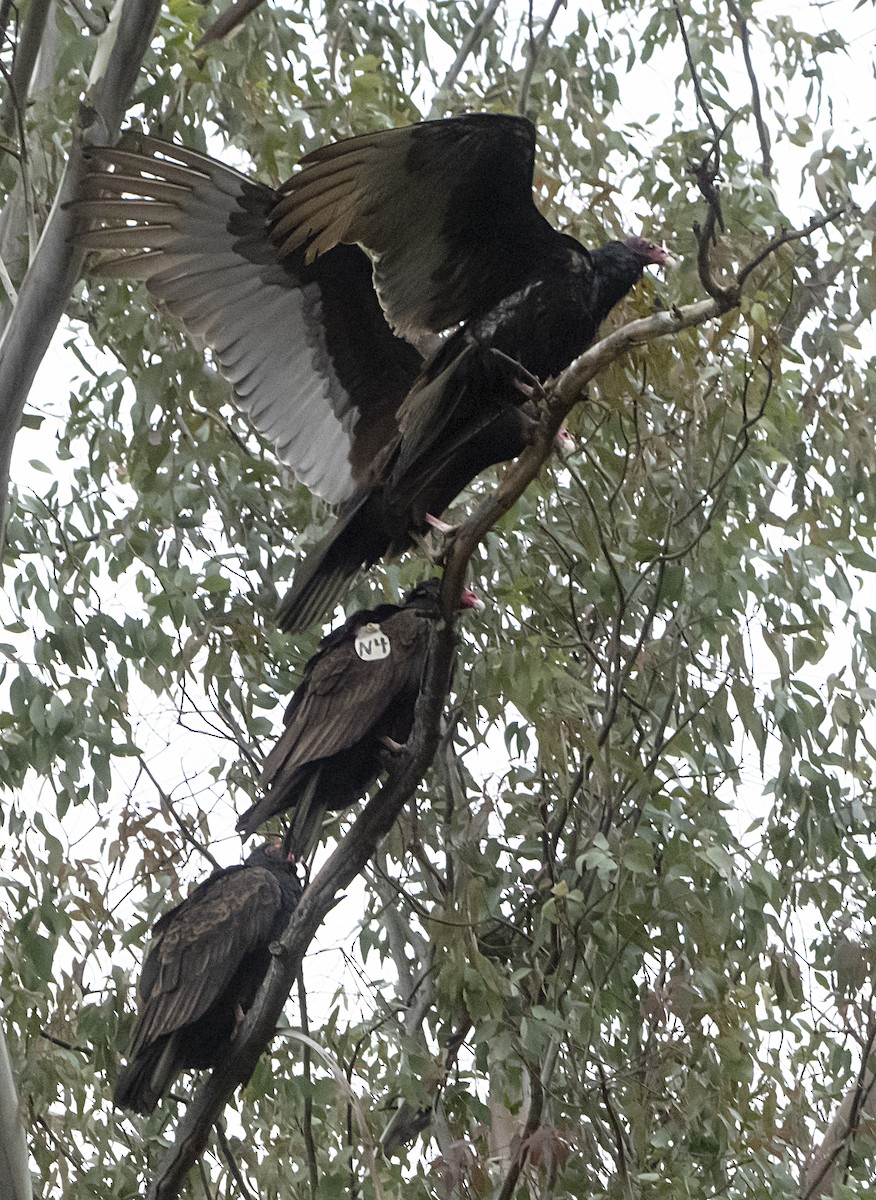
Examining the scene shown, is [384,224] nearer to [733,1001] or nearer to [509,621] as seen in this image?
[509,621]

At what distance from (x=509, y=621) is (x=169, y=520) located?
829mm

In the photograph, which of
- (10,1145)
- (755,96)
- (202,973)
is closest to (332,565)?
(202,973)

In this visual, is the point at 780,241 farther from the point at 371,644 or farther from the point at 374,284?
the point at 371,644

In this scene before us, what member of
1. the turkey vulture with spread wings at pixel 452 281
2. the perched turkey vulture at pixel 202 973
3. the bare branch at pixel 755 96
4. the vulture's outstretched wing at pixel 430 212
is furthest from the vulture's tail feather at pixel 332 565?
the bare branch at pixel 755 96

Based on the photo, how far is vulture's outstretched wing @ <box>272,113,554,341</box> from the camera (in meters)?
2.92

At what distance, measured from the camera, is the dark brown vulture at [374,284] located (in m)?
2.98

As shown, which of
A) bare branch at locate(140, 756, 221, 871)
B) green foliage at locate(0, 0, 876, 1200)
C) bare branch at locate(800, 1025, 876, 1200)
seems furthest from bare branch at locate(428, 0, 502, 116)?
bare branch at locate(800, 1025, 876, 1200)

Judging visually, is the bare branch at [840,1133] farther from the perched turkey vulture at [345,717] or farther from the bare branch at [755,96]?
the bare branch at [755,96]

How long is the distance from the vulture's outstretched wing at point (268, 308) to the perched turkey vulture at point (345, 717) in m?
0.39

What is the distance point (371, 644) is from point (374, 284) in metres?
0.74

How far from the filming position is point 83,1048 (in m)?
3.36

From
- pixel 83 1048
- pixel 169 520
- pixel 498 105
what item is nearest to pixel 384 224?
pixel 169 520

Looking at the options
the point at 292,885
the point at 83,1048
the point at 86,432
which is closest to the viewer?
the point at 83,1048

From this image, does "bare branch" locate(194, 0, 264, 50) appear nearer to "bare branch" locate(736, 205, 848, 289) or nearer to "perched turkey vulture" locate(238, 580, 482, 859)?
"bare branch" locate(736, 205, 848, 289)
